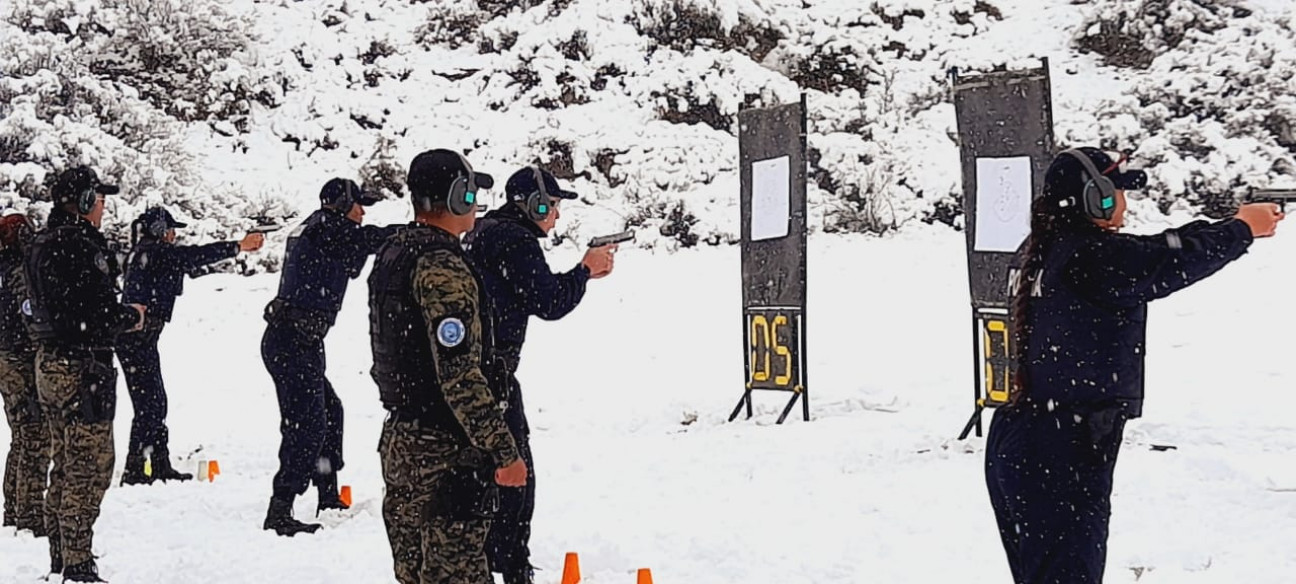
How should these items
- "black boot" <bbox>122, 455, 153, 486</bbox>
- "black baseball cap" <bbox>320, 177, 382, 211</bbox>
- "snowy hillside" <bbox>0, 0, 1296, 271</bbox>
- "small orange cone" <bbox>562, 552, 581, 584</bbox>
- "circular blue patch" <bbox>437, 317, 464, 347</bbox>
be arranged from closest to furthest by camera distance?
"circular blue patch" <bbox>437, 317, 464, 347</bbox>, "small orange cone" <bbox>562, 552, 581, 584</bbox>, "black baseball cap" <bbox>320, 177, 382, 211</bbox>, "black boot" <bbox>122, 455, 153, 486</bbox>, "snowy hillside" <bbox>0, 0, 1296, 271</bbox>

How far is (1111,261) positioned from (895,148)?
14.1 meters

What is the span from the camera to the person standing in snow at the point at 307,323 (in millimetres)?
6602

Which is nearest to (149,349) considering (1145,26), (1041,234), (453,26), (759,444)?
(759,444)

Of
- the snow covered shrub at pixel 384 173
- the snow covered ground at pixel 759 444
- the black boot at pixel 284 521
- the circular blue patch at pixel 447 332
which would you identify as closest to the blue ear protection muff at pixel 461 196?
the circular blue patch at pixel 447 332

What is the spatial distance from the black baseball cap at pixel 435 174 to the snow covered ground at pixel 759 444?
2391 mm

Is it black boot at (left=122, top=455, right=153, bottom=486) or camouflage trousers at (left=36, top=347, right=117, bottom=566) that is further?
black boot at (left=122, top=455, right=153, bottom=486)

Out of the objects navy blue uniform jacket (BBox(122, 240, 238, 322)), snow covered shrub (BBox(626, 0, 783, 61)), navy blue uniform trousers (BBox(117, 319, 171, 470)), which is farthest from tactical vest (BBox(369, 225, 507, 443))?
snow covered shrub (BBox(626, 0, 783, 61))

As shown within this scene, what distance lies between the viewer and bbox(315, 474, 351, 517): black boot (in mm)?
7230

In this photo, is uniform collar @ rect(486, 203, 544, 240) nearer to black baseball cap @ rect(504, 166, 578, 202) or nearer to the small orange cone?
black baseball cap @ rect(504, 166, 578, 202)

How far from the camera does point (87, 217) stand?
228 inches

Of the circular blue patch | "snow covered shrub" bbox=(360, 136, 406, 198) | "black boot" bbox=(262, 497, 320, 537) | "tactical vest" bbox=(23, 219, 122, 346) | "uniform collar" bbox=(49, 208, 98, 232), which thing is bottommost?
"black boot" bbox=(262, 497, 320, 537)

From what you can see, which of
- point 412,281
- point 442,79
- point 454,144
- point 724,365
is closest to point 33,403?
point 412,281

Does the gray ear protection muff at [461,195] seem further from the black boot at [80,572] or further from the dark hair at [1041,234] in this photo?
the black boot at [80,572]

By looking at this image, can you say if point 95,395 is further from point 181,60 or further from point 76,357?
point 181,60
